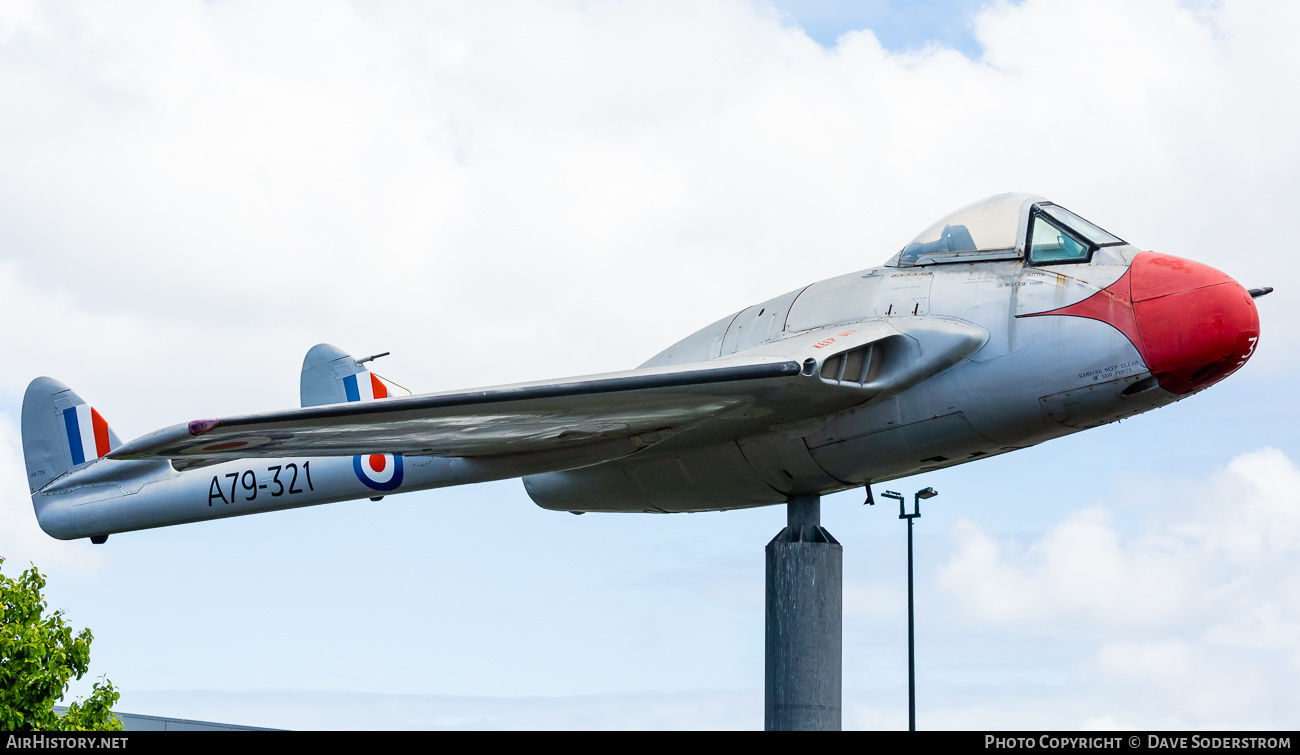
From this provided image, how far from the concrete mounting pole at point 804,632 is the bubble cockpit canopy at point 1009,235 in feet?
10.8

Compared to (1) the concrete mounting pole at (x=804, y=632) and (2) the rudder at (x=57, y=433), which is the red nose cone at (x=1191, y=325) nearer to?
(1) the concrete mounting pole at (x=804, y=632)

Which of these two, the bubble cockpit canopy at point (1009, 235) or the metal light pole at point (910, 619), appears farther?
the metal light pole at point (910, 619)

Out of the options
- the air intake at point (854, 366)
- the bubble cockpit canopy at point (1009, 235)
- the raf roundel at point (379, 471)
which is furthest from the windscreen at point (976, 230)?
the raf roundel at point (379, 471)

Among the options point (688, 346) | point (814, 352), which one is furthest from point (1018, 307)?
point (688, 346)

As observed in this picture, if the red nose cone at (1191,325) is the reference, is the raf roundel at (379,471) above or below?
below

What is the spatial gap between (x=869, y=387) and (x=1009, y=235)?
2.08 metres

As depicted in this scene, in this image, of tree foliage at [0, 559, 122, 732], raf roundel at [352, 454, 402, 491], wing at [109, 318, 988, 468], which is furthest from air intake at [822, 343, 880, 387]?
tree foliage at [0, 559, 122, 732]

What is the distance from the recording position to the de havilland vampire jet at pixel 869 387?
35.2 ft

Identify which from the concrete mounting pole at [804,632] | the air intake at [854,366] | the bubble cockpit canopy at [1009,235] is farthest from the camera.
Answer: the concrete mounting pole at [804,632]

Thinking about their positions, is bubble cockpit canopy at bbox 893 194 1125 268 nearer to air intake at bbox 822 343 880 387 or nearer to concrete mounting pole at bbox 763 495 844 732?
air intake at bbox 822 343 880 387

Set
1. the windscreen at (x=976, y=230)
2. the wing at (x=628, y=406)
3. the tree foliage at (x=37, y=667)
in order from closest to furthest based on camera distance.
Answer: the wing at (x=628, y=406), the windscreen at (x=976, y=230), the tree foliage at (x=37, y=667)

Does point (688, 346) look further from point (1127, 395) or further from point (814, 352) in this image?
point (1127, 395)
